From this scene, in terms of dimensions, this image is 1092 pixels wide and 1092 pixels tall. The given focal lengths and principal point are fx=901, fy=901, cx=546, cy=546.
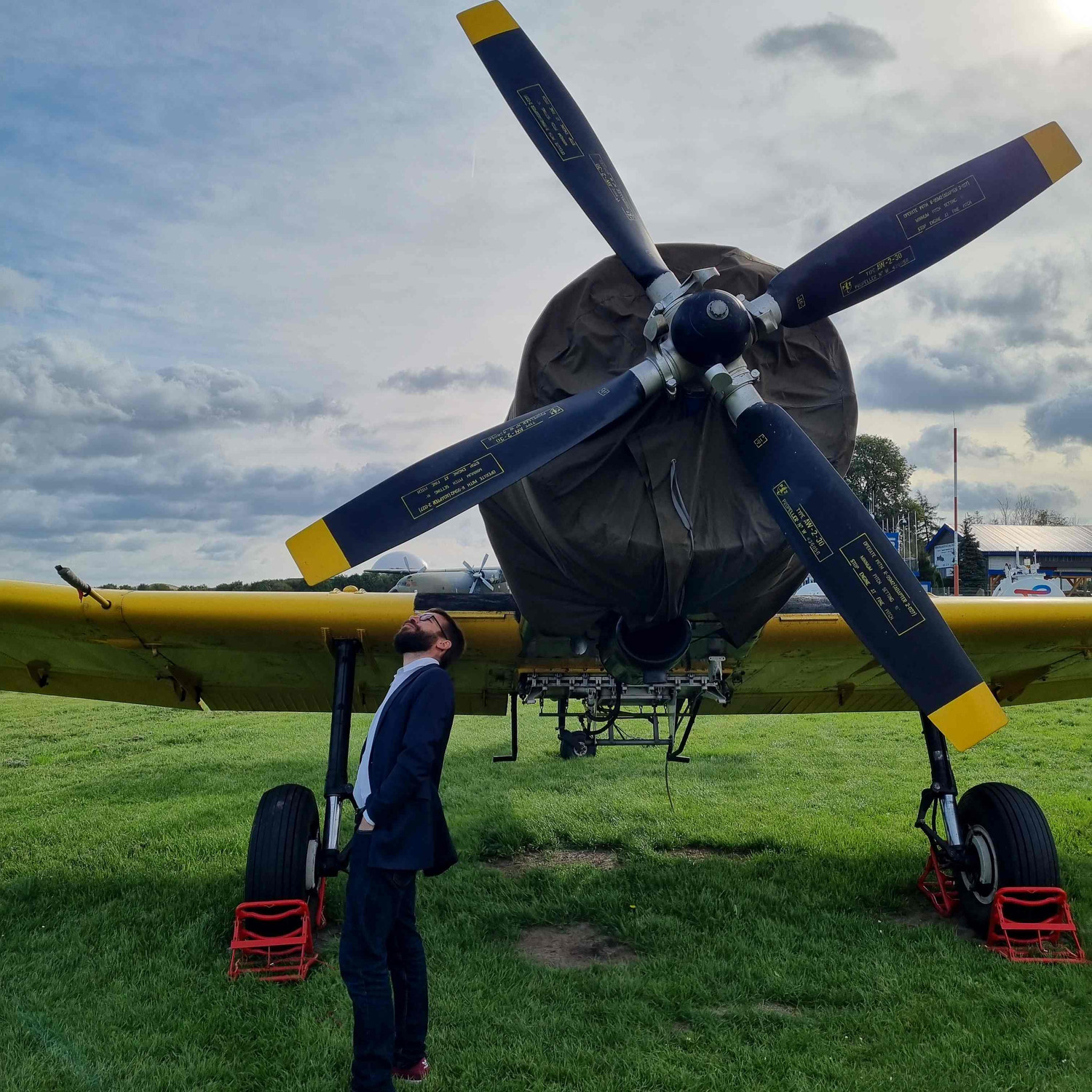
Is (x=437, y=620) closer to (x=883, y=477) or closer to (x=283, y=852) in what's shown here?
(x=283, y=852)

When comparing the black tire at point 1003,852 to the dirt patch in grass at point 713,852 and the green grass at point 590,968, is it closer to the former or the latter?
the green grass at point 590,968

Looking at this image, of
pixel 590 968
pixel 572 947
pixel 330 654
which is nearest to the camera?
pixel 590 968

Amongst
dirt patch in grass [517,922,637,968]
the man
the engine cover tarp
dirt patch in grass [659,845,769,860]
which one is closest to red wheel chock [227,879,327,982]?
dirt patch in grass [517,922,637,968]

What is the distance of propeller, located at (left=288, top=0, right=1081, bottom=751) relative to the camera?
A: 146 inches

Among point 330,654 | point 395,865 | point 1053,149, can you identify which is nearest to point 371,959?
point 395,865

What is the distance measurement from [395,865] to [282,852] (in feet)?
6.92

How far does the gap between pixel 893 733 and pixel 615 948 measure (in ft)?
30.2

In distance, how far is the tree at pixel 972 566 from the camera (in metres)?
52.0

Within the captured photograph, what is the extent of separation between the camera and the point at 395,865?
129 inches

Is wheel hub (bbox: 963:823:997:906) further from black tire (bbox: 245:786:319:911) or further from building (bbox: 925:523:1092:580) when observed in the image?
building (bbox: 925:523:1092:580)

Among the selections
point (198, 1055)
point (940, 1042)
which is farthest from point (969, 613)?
point (198, 1055)

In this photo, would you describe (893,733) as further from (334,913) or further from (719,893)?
(334,913)

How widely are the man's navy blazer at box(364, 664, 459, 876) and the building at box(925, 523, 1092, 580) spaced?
5589 cm

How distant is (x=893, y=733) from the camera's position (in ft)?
42.9
